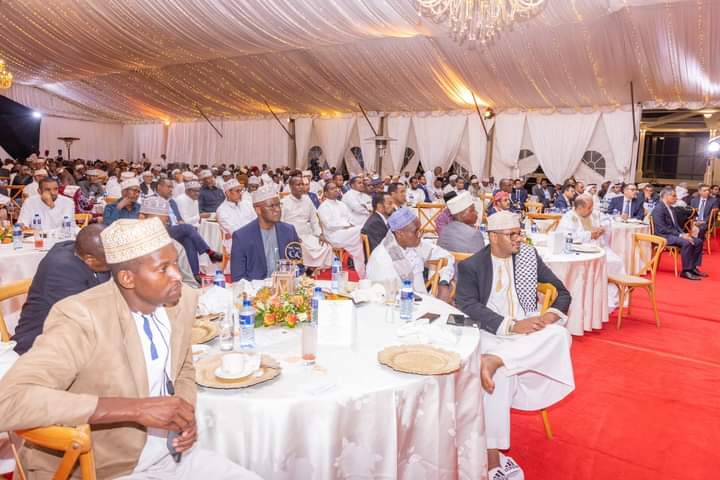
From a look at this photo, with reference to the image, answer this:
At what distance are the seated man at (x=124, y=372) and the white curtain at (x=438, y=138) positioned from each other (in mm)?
15852

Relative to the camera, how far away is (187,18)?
484 inches

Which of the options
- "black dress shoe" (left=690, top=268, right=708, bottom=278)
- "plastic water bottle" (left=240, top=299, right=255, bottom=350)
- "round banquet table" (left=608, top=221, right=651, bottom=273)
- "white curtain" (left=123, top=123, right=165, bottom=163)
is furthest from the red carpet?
"white curtain" (left=123, top=123, right=165, bottom=163)

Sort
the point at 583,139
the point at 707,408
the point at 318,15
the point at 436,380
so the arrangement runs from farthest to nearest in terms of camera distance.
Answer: the point at 583,139 < the point at 318,15 < the point at 707,408 < the point at 436,380

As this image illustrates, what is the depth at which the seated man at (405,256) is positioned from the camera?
3.85 m

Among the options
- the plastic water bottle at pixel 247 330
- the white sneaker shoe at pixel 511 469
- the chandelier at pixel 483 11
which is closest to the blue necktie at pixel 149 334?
the plastic water bottle at pixel 247 330

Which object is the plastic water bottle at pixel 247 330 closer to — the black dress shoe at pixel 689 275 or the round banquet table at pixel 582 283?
the round banquet table at pixel 582 283

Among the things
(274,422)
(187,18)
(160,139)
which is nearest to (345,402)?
(274,422)

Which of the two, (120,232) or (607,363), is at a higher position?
(120,232)

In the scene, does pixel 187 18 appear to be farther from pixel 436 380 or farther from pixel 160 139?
pixel 160 139

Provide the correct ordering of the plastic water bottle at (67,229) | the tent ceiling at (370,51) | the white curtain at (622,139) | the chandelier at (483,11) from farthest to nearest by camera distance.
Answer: the white curtain at (622,139) → the tent ceiling at (370,51) → the chandelier at (483,11) → the plastic water bottle at (67,229)

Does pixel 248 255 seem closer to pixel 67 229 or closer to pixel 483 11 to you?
pixel 67 229

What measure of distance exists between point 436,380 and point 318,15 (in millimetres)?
10724

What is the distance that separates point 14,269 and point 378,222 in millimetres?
3316

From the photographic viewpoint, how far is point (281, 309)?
2.75 meters
